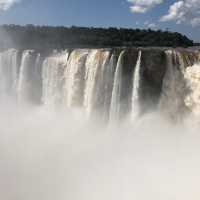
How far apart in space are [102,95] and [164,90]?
3.14 meters

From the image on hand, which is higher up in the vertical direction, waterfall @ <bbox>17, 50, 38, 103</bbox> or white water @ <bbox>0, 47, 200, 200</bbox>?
waterfall @ <bbox>17, 50, 38, 103</bbox>

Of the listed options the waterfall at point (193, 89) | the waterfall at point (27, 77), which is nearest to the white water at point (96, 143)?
the waterfall at point (193, 89)

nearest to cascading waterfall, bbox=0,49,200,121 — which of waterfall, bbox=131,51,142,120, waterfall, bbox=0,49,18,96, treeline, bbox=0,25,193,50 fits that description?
waterfall, bbox=131,51,142,120

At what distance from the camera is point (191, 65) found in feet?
47.6

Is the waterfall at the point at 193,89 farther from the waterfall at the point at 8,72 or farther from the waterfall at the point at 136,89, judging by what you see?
the waterfall at the point at 8,72

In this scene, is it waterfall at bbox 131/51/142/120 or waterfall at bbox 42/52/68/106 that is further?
waterfall at bbox 42/52/68/106

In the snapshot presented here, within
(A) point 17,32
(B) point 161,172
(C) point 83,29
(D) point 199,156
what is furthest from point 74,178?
(C) point 83,29

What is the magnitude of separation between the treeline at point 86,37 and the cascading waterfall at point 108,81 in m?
14.0

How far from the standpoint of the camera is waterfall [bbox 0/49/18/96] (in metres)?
23.5

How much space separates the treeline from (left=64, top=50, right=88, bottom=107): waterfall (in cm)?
1678

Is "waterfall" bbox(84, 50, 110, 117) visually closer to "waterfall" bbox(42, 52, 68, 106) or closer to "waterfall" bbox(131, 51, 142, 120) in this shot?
"waterfall" bbox(131, 51, 142, 120)

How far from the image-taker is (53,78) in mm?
20625

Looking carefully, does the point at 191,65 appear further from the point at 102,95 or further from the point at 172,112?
the point at 102,95

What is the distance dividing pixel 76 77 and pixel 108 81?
253 centimetres
